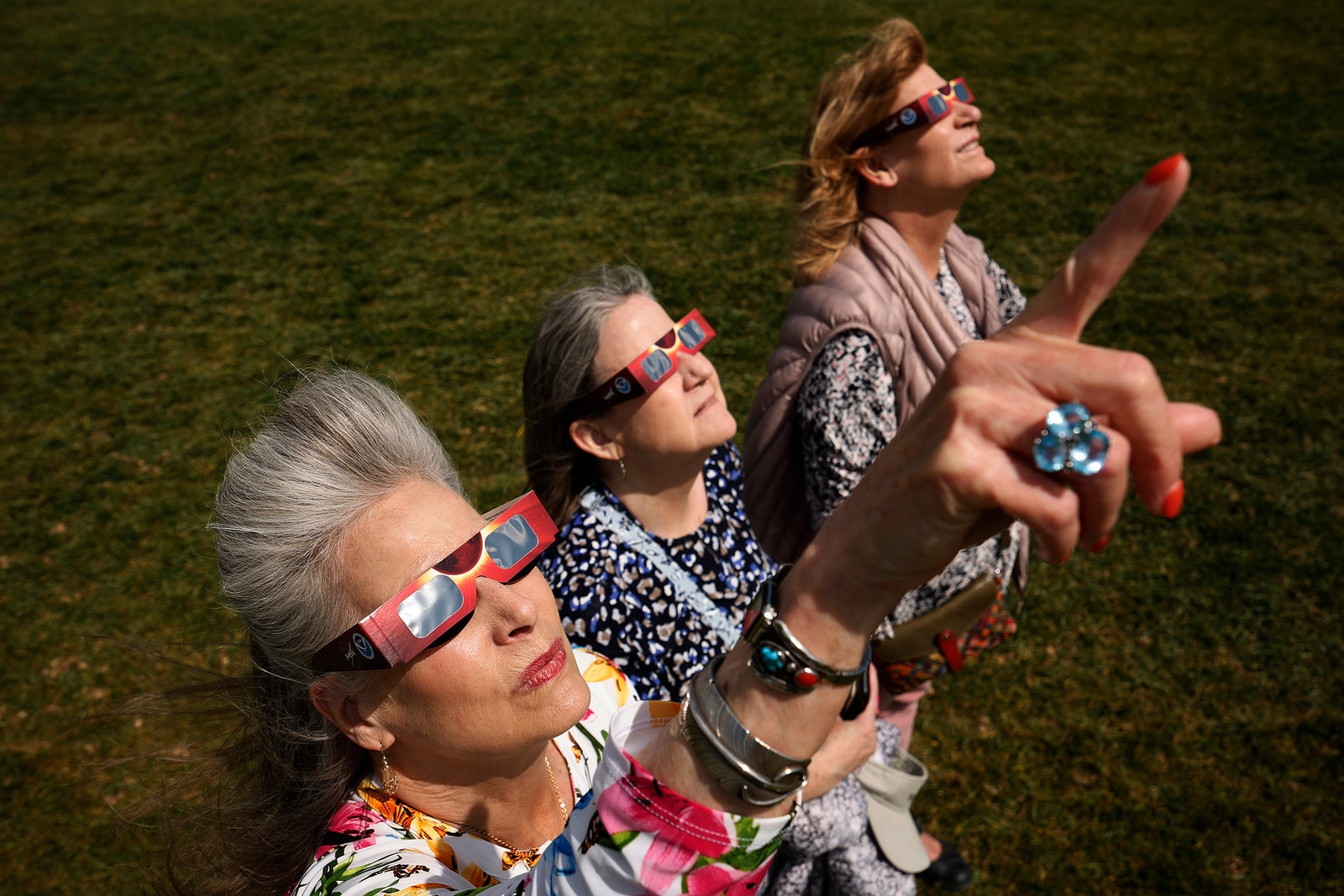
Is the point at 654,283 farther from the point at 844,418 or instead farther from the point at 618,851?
the point at 618,851

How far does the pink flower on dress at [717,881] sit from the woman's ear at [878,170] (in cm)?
264

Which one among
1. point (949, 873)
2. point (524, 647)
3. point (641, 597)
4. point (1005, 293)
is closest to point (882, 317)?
point (1005, 293)

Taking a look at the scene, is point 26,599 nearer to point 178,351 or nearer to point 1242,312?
point 178,351

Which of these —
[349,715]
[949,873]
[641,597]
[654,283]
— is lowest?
[949,873]

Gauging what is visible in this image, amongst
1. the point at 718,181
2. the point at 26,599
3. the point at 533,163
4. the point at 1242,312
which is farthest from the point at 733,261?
the point at 26,599

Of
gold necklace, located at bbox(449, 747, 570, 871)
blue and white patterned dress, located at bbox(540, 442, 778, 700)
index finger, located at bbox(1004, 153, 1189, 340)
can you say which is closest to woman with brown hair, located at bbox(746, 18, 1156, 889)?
blue and white patterned dress, located at bbox(540, 442, 778, 700)

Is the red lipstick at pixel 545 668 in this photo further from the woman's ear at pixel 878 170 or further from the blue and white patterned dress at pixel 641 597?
the woman's ear at pixel 878 170

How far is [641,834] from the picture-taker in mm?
1091

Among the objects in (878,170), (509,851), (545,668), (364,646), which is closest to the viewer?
(364,646)

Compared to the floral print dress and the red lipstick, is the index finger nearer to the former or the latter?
the floral print dress

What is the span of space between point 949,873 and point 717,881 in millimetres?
2796

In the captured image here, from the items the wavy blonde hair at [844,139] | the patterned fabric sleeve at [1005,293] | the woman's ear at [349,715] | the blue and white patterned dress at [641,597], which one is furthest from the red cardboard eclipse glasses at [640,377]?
the patterned fabric sleeve at [1005,293]

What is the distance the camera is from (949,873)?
3.40m

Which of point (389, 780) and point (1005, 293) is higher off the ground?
point (389, 780)
